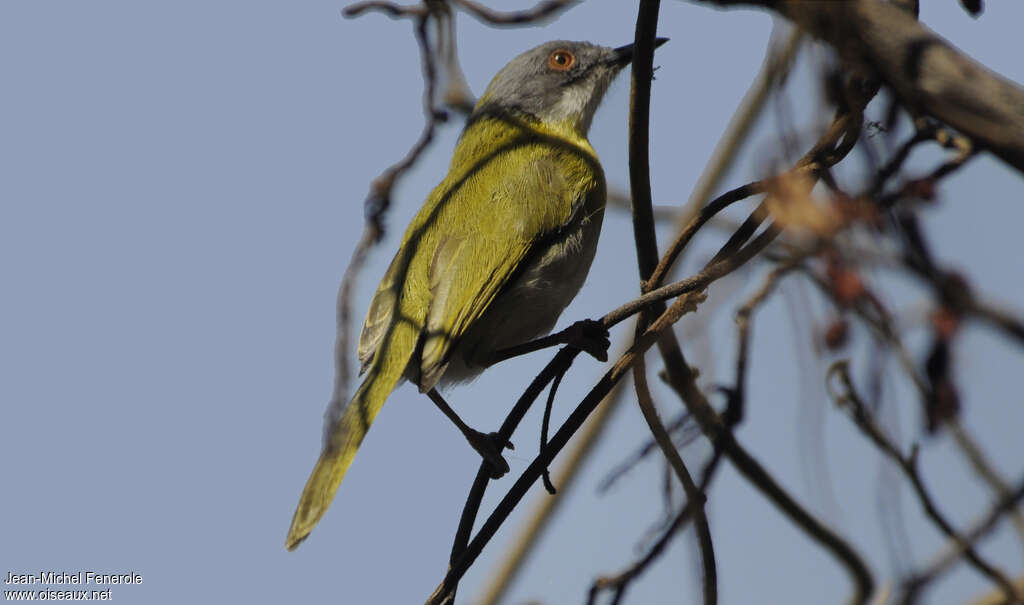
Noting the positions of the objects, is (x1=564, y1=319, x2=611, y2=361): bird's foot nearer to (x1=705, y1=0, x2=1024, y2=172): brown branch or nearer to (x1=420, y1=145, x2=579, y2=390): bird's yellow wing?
(x1=420, y1=145, x2=579, y2=390): bird's yellow wing

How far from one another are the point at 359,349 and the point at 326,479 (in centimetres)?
108

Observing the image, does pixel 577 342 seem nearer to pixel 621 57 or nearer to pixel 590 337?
pixel 590 337

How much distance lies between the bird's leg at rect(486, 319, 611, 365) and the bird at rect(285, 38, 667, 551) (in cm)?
1

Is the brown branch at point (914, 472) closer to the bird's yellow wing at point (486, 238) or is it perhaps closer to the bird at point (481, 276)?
the bird at point (481, 276)

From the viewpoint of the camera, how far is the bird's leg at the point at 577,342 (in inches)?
125

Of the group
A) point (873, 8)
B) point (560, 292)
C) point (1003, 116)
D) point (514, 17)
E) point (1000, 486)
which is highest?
point (514, 17)

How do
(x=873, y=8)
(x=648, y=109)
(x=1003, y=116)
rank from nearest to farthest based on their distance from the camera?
(x=1003, y=116), (x=873, y=8), (x=648, y=109)

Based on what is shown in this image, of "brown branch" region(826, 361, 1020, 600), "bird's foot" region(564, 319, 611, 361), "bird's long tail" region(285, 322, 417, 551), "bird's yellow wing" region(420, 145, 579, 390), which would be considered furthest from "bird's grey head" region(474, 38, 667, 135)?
"brown branch" region(826, 361, 1020, 600)

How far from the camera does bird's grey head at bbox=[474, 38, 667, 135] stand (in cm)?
557

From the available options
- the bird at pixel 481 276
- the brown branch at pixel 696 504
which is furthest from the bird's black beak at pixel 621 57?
the brown branch at pixel 696 504

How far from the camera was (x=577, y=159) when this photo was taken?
15.7ft

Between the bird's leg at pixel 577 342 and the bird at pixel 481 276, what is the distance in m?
0.01

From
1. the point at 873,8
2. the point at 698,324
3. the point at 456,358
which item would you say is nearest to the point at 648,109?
the point at 698,324

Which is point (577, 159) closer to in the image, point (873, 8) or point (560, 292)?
point (560, 292)
